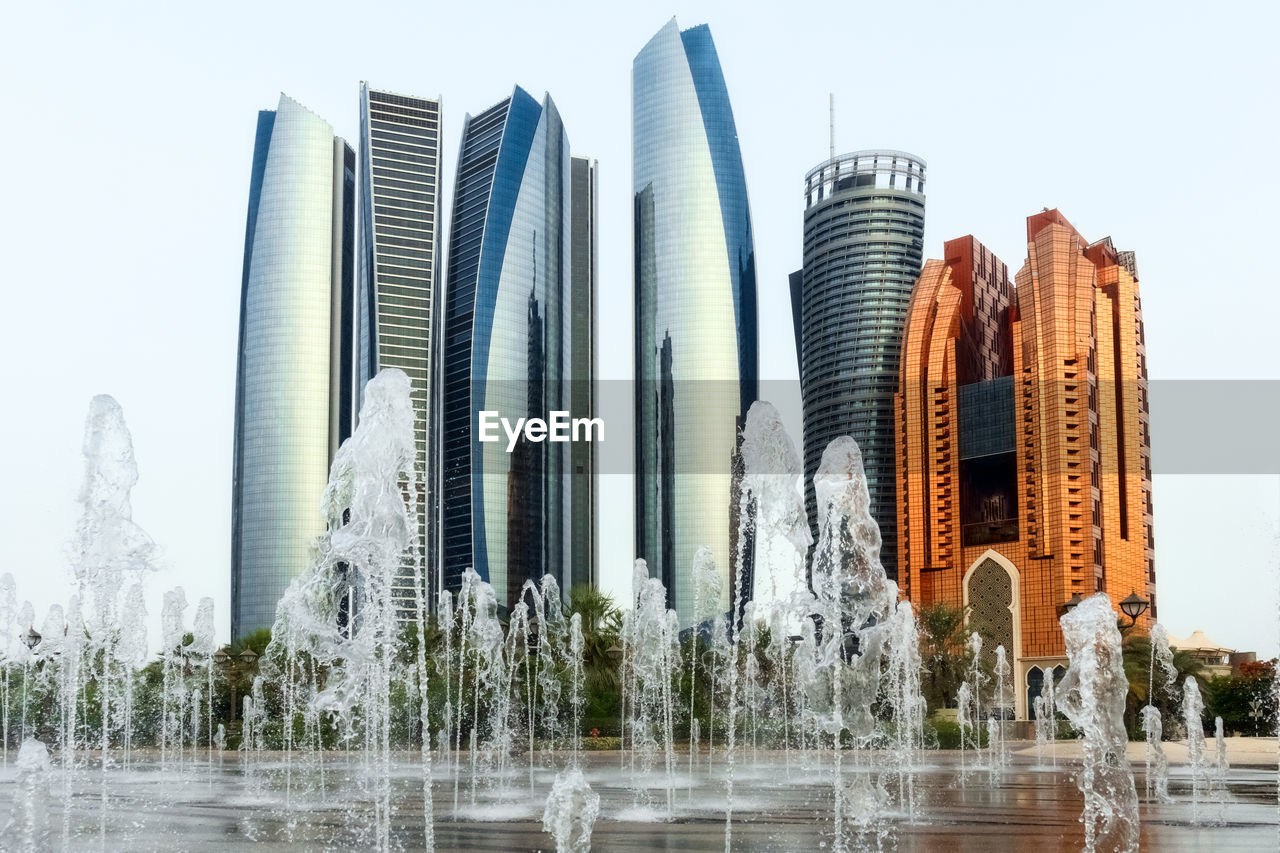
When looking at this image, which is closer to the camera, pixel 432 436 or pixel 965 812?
pixel 965 812

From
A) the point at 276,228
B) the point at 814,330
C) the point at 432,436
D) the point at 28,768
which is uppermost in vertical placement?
the point at 276,228

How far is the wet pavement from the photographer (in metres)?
16.2

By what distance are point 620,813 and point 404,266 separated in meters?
120

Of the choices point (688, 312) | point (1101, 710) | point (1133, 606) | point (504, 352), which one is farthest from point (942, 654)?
point (688, 312)

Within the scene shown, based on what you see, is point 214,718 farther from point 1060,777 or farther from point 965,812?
point 965,812

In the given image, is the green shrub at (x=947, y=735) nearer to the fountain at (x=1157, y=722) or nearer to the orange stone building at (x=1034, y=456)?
the fountain at (x=1157, y=722)

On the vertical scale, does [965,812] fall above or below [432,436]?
below

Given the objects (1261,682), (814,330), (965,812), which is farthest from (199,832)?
(814,330)

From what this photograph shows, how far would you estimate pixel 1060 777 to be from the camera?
1194 inches

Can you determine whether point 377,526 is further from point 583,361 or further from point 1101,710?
point 583,361

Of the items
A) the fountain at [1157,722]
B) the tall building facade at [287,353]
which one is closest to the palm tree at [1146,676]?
the fountain at [1157,722]

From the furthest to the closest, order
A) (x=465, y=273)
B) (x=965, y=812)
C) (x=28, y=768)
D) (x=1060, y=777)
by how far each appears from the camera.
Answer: (x=465, y=273) → (x=1060, y=777) → (x=965, y=812) → (x=28, y=768)

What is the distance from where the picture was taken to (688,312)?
143 meters

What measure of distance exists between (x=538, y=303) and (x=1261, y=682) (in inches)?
3602
